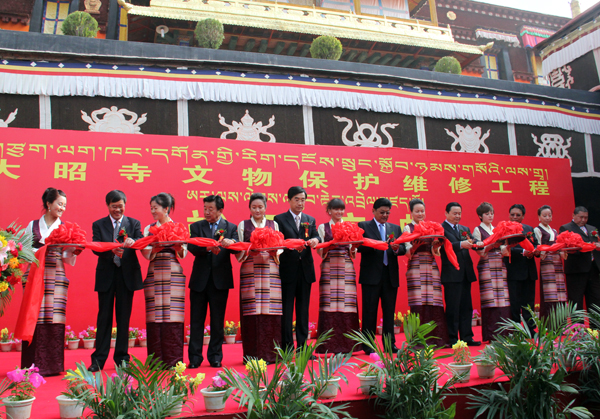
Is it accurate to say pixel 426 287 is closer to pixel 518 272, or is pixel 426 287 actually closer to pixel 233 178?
pixel 518 272

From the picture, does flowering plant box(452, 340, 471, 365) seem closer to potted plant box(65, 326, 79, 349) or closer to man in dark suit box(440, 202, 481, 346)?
man in dark suit box(440, 202, 481, 346)

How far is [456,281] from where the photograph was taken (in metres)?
4.14

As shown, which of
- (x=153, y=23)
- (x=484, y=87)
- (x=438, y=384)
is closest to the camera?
(x=438, y=384)

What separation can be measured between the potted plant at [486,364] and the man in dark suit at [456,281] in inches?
52.3

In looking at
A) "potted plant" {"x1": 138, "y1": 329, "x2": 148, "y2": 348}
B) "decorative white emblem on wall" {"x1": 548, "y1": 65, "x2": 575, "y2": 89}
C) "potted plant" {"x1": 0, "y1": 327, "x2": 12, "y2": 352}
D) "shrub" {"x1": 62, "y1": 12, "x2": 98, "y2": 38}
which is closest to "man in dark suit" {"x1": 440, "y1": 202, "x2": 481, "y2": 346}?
"potted plant" {"x1": 138, "y1": 329, "x2": 148, "y2": 348}

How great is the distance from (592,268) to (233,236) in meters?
3.54

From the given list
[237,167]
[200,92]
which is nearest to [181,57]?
[200,92]

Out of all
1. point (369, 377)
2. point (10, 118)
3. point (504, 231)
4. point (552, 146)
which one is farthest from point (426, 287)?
point (552, 146)

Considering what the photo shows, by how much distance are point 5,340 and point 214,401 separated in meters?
3.09

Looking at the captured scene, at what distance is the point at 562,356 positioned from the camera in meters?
2.74

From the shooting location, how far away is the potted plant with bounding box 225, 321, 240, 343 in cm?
484

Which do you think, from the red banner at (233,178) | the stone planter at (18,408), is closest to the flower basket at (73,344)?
the red banner at (233,178)

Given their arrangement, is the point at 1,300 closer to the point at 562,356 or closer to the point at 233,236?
the point at 233,236

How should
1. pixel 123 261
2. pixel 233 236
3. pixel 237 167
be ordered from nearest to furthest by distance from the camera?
pixel 123 261, pixel 233 236, pixel 237 167
